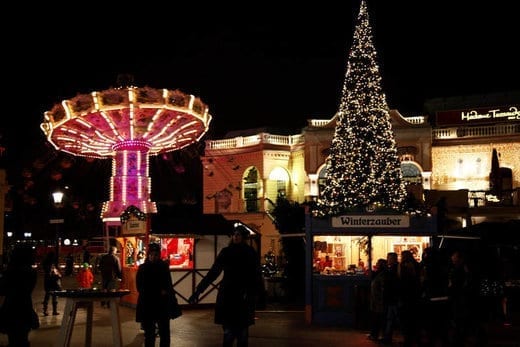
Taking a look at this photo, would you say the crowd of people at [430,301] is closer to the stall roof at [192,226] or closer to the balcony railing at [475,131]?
the stall roof at [192,226]

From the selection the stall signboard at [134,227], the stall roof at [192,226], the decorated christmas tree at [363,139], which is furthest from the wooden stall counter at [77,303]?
the decorated christmas tree at [363,139]

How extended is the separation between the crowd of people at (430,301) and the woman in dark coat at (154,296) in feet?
13.9

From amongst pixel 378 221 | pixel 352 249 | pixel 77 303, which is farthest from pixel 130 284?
pixel 77 303

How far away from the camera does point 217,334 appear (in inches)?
551

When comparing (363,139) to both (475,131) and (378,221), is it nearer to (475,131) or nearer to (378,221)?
(378,221)

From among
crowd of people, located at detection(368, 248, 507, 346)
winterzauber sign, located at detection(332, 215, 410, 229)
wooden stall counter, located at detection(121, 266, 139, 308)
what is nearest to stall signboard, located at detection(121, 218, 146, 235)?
wooden stall counter, located at detection(121, 266, 139, 308)

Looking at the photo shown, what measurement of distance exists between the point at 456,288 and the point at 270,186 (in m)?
27.2

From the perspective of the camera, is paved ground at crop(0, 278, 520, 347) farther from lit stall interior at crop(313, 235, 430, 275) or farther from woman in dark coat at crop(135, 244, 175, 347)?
woman in dark coat at crop(135, 244, 175, 347)

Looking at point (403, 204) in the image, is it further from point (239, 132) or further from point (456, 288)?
point (239, 132)

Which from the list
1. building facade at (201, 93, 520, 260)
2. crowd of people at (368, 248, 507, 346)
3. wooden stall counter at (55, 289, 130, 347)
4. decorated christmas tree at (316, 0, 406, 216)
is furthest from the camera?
building facade at (201, 93, 520, 260)

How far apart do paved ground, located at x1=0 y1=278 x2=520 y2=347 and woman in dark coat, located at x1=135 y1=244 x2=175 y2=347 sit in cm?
236

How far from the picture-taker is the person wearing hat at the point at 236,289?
26.3 feet

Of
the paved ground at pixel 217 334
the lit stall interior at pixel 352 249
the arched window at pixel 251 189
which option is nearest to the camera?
the paved ground at pixel 217 334

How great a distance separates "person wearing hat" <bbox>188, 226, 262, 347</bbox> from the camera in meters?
8.01
